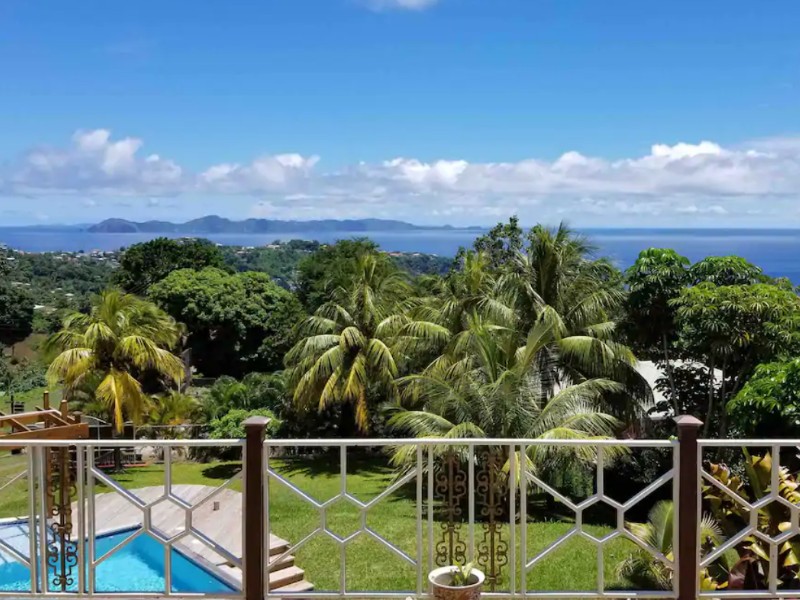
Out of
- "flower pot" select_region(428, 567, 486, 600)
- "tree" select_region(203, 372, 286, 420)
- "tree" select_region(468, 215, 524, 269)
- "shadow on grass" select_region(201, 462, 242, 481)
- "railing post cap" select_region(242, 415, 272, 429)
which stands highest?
"tree" select_region(468, 215, 524, 269)

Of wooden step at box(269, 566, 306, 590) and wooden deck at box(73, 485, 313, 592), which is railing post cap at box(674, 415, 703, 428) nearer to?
wooden deck at box(73, 485, 313, 592)

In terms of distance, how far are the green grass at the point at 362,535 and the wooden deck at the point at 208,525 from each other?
0.51 metres

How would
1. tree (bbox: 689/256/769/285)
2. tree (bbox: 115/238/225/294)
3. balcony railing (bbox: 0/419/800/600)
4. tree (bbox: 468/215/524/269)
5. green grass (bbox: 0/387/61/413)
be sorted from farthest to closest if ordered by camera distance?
tree (bbox: 115/238/225/294), green grass (bbox: 0/387/61/413), tree (bbox: 468/215/524/269), tree (bbox: 689/256/769/285), balcony railing (bbox: 0/419/800/600)

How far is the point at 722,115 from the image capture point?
45.0 m

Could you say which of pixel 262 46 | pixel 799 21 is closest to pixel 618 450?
pixel 799 21

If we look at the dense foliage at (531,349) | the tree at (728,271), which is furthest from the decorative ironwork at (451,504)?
the tree at (728,271)

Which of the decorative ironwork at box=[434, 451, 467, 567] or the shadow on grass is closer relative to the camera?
the decorative ironwork at box=[434, 451, 467, 567]

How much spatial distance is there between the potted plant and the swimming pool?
198 inches

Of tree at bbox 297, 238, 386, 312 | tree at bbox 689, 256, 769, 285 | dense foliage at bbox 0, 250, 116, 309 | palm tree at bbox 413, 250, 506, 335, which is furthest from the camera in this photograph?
dense foliage at bbox 0, 250, 116, 309

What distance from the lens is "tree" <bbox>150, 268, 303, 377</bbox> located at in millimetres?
30922

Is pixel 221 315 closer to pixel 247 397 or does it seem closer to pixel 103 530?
pixel 247 397

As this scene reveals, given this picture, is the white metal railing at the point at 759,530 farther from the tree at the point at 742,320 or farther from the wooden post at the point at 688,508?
the tree at the point at 742,320

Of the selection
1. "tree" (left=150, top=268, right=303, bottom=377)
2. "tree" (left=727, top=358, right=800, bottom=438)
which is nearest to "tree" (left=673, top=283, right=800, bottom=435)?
"tree" (left=727, top=358, right=800, bottom=438)

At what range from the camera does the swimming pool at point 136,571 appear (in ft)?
27.1
